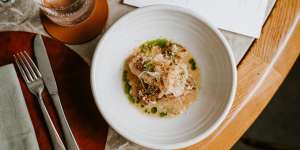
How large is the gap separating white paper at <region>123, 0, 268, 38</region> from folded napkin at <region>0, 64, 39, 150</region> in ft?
1.12

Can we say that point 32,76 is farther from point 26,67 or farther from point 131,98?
point 131,98

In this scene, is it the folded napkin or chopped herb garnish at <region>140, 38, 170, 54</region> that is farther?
chopped herb garnish at <region>140, 38, 170, 54</region>

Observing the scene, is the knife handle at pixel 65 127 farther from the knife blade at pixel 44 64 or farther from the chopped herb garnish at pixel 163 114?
the chopped herb garnish at pixel 163 114

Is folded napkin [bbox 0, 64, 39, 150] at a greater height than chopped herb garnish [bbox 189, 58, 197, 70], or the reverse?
chopped herb garnish [bbox 189, 58, 197, 70]

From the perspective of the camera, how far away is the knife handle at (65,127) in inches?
39.0

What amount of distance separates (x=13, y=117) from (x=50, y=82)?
12cm

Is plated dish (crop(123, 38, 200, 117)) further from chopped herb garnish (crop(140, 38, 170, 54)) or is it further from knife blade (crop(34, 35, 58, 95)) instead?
knife blade (crop(34, 35, 58, 95))

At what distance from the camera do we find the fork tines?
1022 mm

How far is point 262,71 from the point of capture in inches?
39.9

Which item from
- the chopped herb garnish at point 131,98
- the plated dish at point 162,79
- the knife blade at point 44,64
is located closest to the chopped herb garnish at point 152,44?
the plated dish at point 162,79

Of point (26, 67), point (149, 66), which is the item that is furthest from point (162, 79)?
point (26, 67)

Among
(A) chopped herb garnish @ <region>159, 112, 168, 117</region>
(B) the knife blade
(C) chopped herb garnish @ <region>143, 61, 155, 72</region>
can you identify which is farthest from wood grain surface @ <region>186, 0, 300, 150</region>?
(B) the knife blade

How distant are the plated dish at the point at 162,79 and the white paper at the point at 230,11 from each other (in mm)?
104

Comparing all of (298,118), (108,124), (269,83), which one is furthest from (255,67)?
(298,118)
